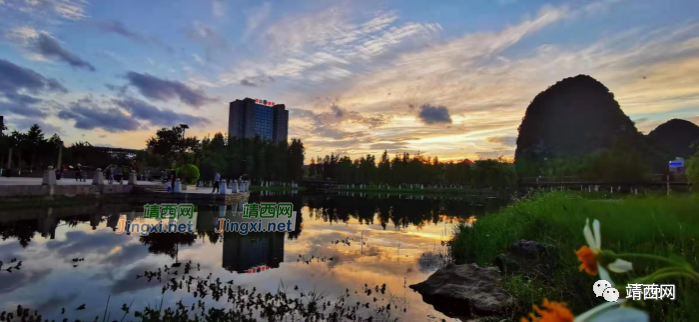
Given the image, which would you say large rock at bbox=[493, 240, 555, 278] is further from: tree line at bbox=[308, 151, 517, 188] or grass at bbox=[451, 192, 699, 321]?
tree line at bbox=[308, 151, 517, 188]

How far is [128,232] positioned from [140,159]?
1563 inches

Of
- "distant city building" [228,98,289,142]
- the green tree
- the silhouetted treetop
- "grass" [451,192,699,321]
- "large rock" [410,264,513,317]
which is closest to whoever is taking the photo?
"grass" [451,192,699,321]

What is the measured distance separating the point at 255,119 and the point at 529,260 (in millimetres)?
112054

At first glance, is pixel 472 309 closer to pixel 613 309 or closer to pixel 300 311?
pixel 300 311

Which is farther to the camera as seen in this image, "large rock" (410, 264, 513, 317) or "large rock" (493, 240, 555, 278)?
"large rock" (493, 240, 555, 278)

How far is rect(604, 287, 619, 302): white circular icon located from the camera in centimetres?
75

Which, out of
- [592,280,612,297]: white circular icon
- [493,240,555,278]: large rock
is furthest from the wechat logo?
[493,240,555,278]: large rock

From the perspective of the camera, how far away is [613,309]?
2.06ft

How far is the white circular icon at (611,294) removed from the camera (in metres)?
0.75

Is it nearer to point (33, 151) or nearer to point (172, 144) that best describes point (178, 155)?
point (172, 144)

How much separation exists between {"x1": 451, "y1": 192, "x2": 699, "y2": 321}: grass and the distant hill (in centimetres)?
7938

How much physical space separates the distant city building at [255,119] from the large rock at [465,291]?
10133 cm

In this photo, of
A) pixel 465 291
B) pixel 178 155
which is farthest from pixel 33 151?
pixel 465 291

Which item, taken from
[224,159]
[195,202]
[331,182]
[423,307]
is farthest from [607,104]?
[423,307]
